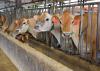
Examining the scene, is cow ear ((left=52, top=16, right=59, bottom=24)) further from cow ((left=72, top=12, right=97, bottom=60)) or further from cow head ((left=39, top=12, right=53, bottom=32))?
cow ((left=72, top=12, right=97, bottom=60))

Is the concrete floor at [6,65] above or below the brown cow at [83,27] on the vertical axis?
below

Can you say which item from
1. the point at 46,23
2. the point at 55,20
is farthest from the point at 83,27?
the point at 46,23

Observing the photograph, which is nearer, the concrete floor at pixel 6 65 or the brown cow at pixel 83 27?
the concrete floor at pixel 6 65

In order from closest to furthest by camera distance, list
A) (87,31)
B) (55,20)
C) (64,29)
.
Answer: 1. (87,31)
2. (64,29)
3. (55,20)

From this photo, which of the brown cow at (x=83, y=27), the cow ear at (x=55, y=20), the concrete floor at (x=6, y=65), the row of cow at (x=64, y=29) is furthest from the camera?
the cow ear at (x=55, y=20)

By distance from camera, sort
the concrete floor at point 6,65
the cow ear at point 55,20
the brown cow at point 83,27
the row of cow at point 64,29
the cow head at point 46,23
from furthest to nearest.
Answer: the cow head at point 46,23 < the cow ear at point 55,20 < the row of cow at point 64,29 < the brown cow at point 83,27 < the concrete floor at point 6,65

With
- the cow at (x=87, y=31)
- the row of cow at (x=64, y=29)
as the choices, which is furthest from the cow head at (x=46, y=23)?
the cow at (x=87, y=31)

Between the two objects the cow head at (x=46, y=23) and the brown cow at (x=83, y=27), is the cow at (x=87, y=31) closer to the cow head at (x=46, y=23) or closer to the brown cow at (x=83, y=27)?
the brown cow at (x=83, y=27)

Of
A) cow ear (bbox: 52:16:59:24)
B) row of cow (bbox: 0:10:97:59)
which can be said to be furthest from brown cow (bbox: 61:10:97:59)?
cow ear (bbox: 52:16:59:24)

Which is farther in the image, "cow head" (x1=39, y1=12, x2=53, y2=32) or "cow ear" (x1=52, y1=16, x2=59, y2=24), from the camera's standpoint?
"cow head" (x1=39, y1=12, x2=53, y2=32)

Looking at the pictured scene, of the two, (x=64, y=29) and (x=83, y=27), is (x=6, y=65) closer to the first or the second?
(x=64, y=29)

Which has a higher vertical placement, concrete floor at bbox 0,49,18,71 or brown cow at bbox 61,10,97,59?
brown cow at bbox 61,10,97,59

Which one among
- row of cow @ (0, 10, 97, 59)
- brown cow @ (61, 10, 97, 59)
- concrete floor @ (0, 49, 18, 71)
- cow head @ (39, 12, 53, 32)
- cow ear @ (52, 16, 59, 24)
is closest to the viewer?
concrete floor @ (0, 49, 18, 71)

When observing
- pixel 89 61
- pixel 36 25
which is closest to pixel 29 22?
pixel 36 25
